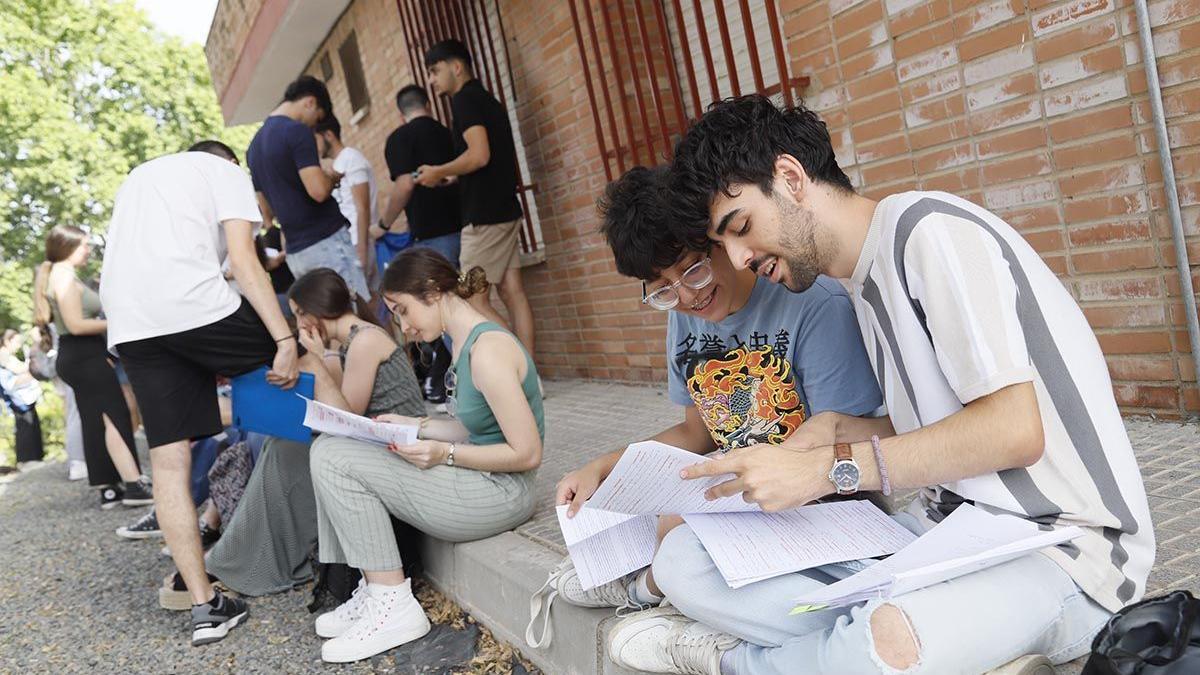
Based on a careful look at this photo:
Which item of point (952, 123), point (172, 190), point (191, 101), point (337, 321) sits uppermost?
point (191, 101)

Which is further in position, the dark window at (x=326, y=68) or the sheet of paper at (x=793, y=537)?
the dark window at (x=326, y=68)

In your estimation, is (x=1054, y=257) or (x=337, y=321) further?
(x=337, y=321)

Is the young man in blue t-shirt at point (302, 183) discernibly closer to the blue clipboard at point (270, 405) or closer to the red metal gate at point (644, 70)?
the red metal gate at point (644, 70)

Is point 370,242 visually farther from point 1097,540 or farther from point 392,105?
point 1097,540

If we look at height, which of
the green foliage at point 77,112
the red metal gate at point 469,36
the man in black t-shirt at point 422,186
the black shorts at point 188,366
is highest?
the green foliage at point 77,112

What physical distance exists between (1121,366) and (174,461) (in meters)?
3.54

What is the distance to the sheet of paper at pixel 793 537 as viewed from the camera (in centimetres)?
191

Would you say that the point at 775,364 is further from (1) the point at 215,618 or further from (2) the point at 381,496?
(1) the point at 215,618

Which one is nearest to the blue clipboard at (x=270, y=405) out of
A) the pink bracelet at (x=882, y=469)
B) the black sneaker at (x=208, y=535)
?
the black sneaker at (x=208, y=535)

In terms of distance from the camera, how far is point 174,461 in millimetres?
3881

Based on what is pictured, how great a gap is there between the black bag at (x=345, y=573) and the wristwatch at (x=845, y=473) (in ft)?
7.46

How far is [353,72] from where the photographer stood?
10188 millimetres

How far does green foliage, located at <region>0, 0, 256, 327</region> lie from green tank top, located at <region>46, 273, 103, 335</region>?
72.5ft

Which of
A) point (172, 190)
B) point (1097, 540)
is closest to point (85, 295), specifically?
point (172, 190)
